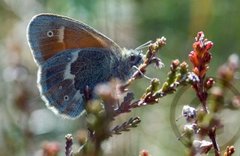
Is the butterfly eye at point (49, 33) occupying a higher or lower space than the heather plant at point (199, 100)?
higher

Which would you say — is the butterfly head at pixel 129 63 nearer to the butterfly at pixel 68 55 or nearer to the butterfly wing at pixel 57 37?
the butterfly at pixel 68 55

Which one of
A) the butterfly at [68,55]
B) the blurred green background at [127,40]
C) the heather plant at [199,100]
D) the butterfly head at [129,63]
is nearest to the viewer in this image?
the heather plant at [199,100]

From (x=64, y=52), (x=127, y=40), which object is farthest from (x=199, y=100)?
(x=127, y=40)

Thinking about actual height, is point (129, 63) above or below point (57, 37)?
below

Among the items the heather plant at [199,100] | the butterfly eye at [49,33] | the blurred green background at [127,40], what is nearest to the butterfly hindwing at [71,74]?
the butterfly eye at [49,33]

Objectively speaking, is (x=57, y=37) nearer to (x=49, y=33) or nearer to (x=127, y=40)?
(x=49, y=33)

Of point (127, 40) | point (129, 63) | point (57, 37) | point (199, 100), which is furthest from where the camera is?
point (127, 40)

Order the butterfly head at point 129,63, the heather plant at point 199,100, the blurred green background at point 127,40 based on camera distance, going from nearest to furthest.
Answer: the heather plant at point 199,100
the butterfly head at point 129,63
the blurred green background at point 127,40
